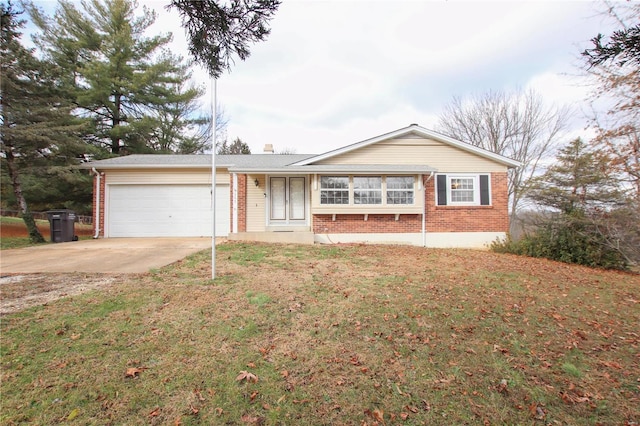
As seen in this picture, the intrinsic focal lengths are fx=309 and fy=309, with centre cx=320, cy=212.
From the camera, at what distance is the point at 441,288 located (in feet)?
16.6

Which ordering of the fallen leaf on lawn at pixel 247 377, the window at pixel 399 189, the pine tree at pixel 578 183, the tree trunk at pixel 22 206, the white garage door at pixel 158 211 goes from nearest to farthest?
the fallen leaf on lawn at pixel 247 377
the pine tree at pixel 578 183
the tree trunk at pixel 22 206
the window at pixel 399 189
the white garage door at pixel 158 211

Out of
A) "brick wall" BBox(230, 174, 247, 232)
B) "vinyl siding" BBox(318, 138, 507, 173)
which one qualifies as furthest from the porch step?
"vinyl siding" BBox(318, 138, 507, 173)

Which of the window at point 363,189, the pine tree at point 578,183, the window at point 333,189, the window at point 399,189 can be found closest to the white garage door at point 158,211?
the window at point 333,189

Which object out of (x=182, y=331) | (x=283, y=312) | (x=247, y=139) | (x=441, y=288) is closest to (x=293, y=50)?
(x=283, y=312)

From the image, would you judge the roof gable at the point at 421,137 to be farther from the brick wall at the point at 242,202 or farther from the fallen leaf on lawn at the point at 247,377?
the fallen leaf on lawn at the point at 247,377

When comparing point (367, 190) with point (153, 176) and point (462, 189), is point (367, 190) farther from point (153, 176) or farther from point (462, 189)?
point (153, 176)

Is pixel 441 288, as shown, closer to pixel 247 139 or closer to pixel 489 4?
pixel 489 4

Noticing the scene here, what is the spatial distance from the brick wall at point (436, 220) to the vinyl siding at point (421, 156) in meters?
0.72

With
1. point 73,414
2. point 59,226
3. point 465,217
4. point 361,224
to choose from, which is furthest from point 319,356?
point 59,226

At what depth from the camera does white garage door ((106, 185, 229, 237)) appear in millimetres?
12188

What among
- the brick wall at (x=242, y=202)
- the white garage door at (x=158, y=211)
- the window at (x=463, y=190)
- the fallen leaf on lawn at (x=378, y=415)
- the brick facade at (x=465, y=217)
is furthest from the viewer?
the white garage door at (x=158, y=211)

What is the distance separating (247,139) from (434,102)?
59.2 feet

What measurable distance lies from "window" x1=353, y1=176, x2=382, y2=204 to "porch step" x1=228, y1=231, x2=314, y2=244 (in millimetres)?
2212

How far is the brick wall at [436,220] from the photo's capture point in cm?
1126
